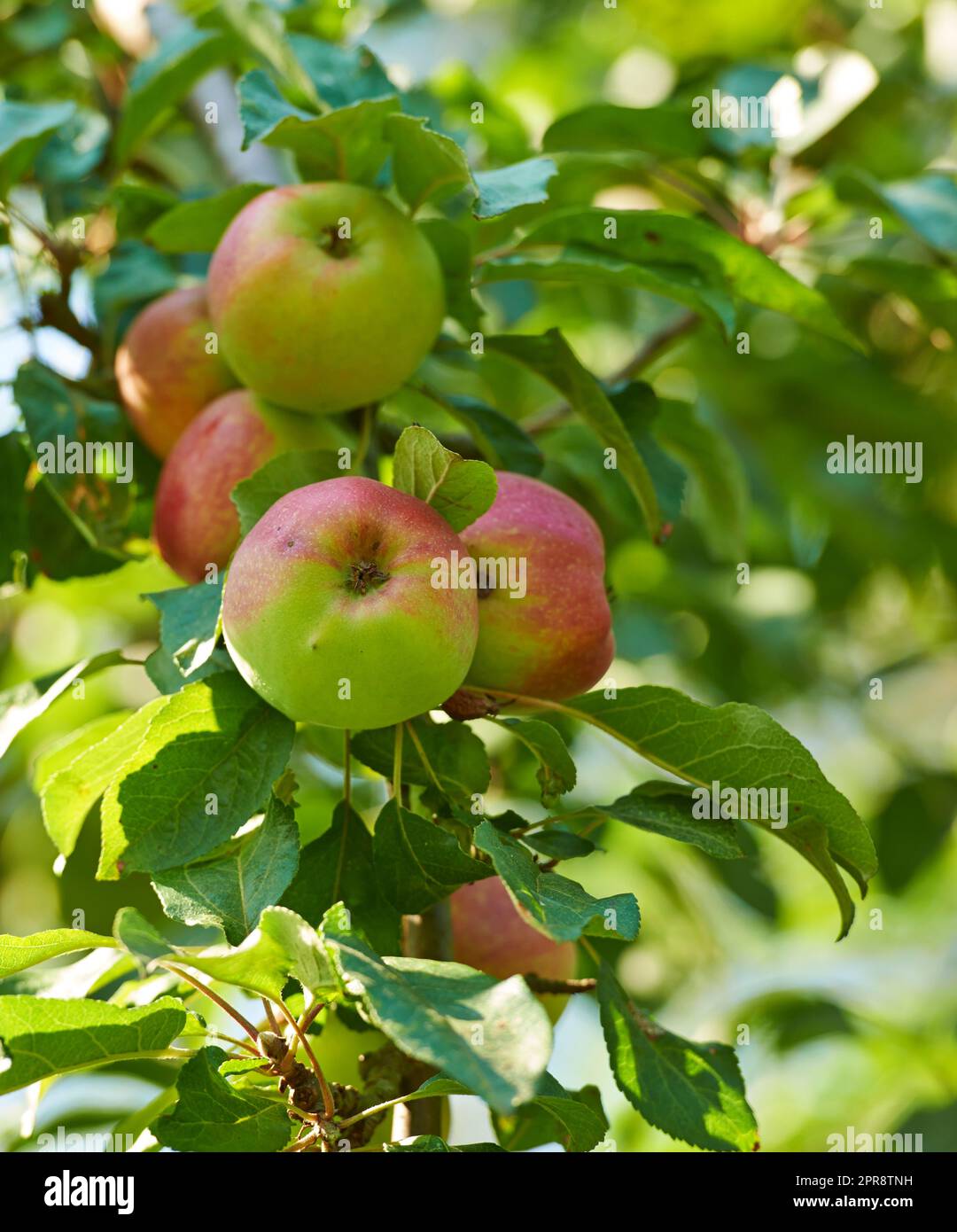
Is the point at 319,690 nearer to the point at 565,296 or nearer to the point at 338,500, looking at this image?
the point at 338,500

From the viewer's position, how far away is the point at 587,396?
1370 millimetres

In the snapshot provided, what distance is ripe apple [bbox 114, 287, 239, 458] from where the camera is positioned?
148 cm

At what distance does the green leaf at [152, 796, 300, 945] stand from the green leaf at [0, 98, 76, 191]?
3.17ft

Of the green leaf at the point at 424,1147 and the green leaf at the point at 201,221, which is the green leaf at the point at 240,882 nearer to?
the green leaf at the point at 424,1147

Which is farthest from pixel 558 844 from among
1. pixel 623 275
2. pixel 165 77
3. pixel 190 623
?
pixel 165 77

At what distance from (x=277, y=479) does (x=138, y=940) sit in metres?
0.45

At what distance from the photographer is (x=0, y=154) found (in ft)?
5.11

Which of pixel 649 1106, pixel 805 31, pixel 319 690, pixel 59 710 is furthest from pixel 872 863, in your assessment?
pixel 805 31

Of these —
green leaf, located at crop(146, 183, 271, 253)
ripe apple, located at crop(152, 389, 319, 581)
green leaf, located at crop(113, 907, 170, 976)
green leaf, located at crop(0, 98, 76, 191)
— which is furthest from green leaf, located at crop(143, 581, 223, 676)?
green leaf, located at crop(0, 98, 76, 191)

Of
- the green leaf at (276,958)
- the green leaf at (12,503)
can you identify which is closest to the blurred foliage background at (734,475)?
the green leaf at (12,503)

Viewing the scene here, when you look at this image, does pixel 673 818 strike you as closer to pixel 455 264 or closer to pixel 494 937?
pixel 494 937

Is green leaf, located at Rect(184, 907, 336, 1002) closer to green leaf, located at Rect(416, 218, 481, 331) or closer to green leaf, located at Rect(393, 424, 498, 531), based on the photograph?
green leaf, located at Rect(393, 424, 498, 531)

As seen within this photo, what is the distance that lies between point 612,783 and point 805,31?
219cm
